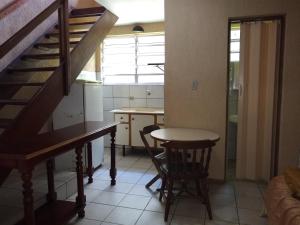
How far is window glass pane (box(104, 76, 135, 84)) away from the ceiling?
1092 millimetres

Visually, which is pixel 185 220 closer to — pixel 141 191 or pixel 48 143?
pixel 141 191

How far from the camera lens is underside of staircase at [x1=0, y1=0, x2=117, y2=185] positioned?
2061 millimetres

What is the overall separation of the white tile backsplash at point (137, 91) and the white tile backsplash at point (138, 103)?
0.08 metres

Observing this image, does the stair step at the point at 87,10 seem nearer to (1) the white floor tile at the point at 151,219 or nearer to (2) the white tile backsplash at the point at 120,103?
(2) the white tile backsplash at the point at 120,103

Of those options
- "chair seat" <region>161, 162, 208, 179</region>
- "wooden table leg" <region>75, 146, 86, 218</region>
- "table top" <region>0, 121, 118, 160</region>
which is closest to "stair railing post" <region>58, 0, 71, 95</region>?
"table top" <region>0, 121, 118, 160</region>

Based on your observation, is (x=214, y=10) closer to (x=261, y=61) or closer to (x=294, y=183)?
(x=261, y=61)

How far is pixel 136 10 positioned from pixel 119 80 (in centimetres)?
159

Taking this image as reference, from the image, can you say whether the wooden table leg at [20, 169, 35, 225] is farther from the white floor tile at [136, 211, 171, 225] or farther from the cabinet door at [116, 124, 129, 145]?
the cabinet door at [116, 124, 129, 145]

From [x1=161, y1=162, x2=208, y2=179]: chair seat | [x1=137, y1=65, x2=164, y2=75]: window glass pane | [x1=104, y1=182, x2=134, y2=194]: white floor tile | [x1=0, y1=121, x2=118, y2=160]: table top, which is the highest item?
[x1=137, y1=65, x2=164, y2=75]: window glass pane

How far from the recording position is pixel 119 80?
518 centimetres

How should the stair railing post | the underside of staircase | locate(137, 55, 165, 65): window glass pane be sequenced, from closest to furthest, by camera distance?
the underside of staircase < the stair railing post < locate(137, 55, 165, 65): window glass pane

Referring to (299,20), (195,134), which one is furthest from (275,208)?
(299,20)

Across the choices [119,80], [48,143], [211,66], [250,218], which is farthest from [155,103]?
[48,143]

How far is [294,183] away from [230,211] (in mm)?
906
